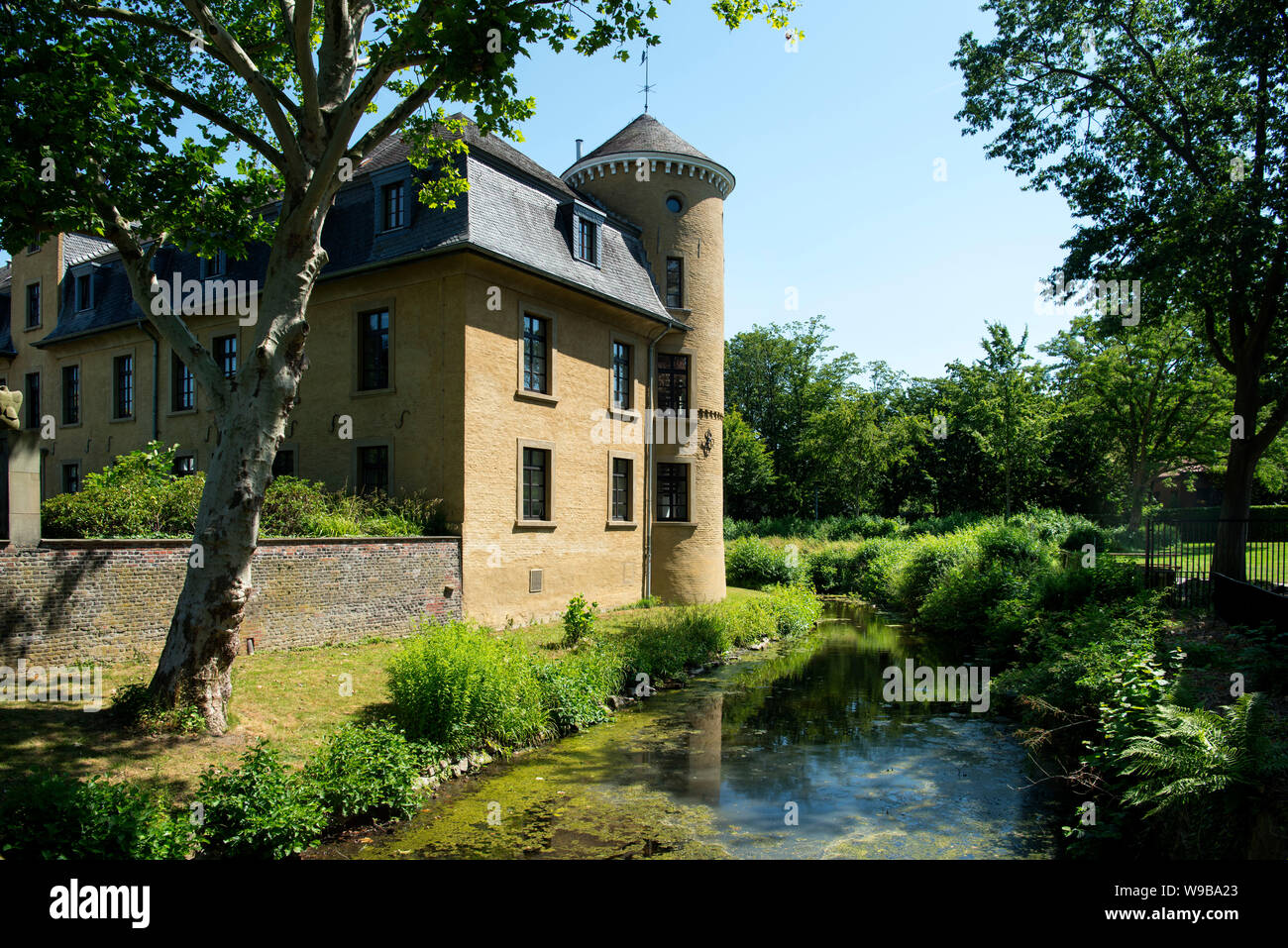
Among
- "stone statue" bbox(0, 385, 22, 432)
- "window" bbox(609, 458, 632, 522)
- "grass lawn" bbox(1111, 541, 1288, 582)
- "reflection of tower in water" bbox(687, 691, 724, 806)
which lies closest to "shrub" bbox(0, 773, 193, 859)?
"stone statue" bbox(0, 385, 22, 432)

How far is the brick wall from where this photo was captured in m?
9.86

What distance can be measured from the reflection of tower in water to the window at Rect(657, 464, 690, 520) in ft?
26.4

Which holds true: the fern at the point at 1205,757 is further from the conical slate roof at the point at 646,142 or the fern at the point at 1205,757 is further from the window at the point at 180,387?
the window at the point at 180,387

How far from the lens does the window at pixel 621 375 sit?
21219 mm

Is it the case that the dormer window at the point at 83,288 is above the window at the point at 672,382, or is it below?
above

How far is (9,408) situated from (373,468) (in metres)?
8.79

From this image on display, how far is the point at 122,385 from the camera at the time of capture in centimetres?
2319

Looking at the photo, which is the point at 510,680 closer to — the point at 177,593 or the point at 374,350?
the point at 177,593

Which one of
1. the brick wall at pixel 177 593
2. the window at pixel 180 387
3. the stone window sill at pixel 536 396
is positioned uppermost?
the window at pixel 180 387

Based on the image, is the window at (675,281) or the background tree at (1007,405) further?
the background tree at (1007,405)

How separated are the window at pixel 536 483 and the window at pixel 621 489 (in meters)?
3.00

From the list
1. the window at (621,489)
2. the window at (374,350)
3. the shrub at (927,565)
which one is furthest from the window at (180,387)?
the shrub at (927,565)
